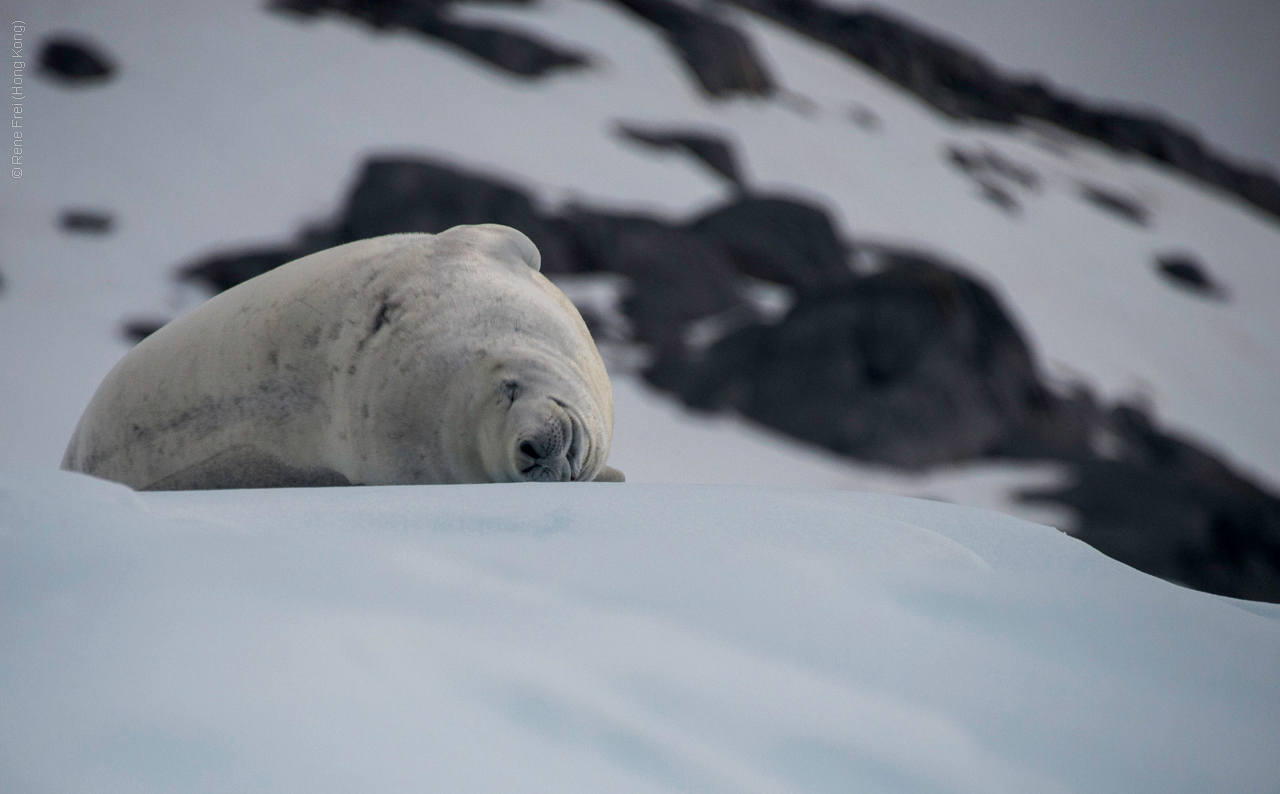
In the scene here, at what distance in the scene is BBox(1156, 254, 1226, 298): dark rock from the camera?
17672 millimetres

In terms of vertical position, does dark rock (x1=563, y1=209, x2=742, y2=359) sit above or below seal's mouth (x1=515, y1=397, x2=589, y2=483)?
below

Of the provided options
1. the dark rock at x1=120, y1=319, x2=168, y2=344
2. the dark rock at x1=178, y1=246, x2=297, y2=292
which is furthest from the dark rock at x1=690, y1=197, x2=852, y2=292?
the dark rock at x1=120, y1=319, x2=168, y2=344

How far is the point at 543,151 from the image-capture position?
41.5ft

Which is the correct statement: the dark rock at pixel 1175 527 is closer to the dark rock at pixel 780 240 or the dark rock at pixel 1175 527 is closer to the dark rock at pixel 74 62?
the dark rock at pixel 780 240

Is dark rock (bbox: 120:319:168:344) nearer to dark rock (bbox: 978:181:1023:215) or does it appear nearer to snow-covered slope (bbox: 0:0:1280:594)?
snow-covered slope (bbox: 0:0:1280:594)

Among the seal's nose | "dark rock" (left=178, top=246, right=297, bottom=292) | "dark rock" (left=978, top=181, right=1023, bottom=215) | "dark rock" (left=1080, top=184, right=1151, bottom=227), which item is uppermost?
"dark rock" (left=1080, top=184, right=1151, bottom=227)

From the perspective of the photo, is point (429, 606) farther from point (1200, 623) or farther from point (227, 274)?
point (227, 274)

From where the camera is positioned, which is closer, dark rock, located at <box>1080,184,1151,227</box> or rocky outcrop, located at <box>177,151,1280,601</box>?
rocky outcrop, located at <box>177,151,1280,601</box>

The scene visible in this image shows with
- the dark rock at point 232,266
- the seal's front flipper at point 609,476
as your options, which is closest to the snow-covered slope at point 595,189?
the dark rock at point 232,266

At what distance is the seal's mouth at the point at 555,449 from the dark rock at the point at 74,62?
38.3 feet

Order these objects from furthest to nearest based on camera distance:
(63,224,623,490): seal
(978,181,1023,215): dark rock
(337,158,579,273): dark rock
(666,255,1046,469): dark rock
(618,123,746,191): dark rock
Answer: (978,181,1023,215): dark rock, (618,123,746,191): dark rock, (337,158,579,273): dark rock, (666,255,1046,469): dark rock, (63,224,623,490): seal

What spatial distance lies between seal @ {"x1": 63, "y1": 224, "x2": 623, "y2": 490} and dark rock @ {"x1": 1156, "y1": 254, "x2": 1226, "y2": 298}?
18220 mm

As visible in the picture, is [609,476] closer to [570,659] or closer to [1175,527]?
[570,659]

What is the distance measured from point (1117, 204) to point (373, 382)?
69.5 ft
